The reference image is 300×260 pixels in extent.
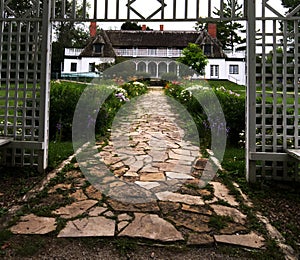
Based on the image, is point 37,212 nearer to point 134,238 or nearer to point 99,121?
point 134,238

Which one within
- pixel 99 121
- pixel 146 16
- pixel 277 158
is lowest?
pixel 277 158

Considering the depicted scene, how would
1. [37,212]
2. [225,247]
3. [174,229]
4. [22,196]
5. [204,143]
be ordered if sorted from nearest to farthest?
1. [225,247]
2. [174,229]
3. [37,212]
4. [22,196]
5. [204,143]

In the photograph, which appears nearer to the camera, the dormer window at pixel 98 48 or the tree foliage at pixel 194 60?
the tree foliage at pixel 194 60

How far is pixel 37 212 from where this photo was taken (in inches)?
99.6

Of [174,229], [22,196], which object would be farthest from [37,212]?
[174,229]

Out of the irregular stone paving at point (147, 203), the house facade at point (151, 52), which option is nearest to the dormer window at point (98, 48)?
the house facade at point (151, 52)

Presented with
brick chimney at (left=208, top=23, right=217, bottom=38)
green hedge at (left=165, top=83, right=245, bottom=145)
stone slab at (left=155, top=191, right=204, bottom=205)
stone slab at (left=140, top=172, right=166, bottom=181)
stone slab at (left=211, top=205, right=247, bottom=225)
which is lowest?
stone slab at (left=211, top=205, right=247, bottom=225)

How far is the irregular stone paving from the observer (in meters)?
2.21

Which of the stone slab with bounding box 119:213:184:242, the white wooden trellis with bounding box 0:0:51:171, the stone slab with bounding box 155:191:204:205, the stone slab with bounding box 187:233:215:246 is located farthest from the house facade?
the stone slab with bounding box 187:233:215:246

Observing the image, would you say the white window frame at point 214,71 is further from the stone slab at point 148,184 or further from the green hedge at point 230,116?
the stone slab at point 148,184

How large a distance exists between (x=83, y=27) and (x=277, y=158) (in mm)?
29779

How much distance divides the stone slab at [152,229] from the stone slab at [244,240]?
0.29 m

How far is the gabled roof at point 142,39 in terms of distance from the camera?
2620cm

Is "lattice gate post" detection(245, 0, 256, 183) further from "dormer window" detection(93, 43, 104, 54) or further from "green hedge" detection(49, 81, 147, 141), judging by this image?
"dormer window" detection(93, 43, 104, 54)
